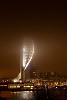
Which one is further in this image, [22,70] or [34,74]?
[34,74]

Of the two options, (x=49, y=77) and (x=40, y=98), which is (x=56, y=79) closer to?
(x=49, y=77)

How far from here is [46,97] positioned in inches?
940

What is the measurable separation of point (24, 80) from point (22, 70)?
250 inches

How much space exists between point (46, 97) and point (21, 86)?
40545 millimetres

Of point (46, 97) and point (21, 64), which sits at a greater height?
point (21, 64)

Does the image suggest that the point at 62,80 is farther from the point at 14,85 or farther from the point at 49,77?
the point at 14,85

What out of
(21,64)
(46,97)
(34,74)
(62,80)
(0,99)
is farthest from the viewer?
(62,80)

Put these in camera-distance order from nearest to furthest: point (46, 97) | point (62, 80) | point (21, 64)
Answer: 1. point (46, 97)
2. point (21, 64)
3. point (62, 80)

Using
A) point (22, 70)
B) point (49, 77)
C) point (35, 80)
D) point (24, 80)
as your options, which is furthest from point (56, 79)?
point (22, 70)

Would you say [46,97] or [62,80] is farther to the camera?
[62,80]

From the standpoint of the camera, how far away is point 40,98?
24344 millimetres

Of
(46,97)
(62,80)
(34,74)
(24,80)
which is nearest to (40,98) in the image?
(46,97)

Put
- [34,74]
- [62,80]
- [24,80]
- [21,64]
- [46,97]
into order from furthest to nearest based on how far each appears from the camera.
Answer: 1. [62,80]
2. [34,74]
3. [24,80]
4. [21,64]
5. [46,97]

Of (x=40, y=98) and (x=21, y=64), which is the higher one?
(x=21, y=64)
